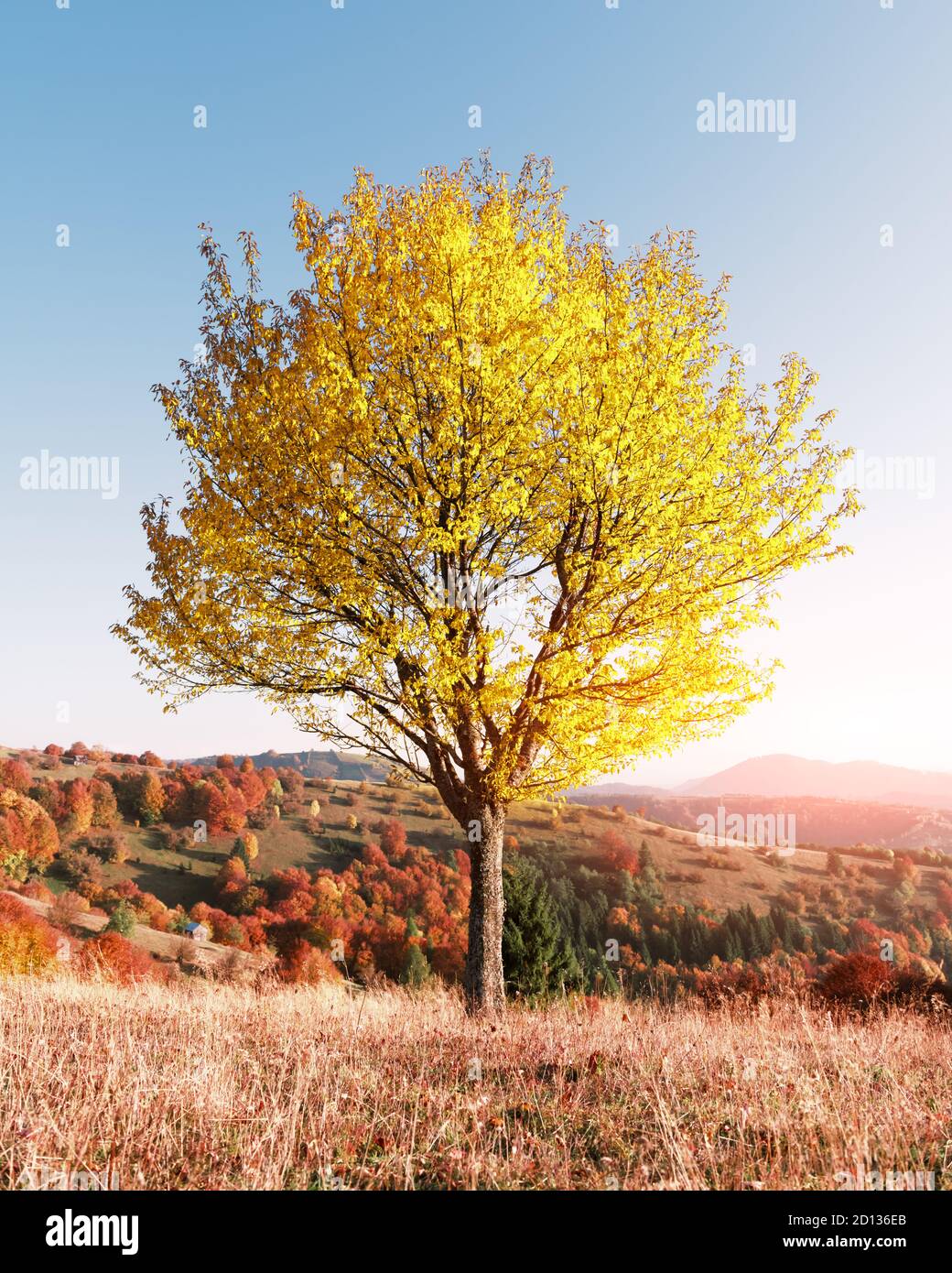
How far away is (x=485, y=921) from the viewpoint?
40.1 ft

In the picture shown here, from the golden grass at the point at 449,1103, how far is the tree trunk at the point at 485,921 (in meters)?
3.44

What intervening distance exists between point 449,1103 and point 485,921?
260 inches

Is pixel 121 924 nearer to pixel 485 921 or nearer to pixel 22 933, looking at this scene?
pixel 22 933

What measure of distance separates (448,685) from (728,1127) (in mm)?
6308

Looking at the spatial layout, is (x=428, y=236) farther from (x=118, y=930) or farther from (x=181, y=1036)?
(x=118, y=930)

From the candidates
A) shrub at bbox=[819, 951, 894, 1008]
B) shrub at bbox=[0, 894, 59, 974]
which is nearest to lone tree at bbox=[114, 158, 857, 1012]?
shrub at bbox=[819, 951, 894, 1008]

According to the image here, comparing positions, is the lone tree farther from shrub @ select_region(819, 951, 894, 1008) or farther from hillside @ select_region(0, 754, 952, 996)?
hillside @ select_region(0, 754, 952, 996)

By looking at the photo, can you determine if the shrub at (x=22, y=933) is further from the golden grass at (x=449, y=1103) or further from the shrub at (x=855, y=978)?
the shrub at (x=855, y=978)

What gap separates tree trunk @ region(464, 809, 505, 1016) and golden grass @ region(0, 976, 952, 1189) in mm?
3437

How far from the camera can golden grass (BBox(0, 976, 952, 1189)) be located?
4.40 meters

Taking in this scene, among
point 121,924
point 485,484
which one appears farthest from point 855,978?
point 121,924

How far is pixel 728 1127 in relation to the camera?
5.09 meters

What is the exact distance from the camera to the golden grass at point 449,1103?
4398 millimetres
